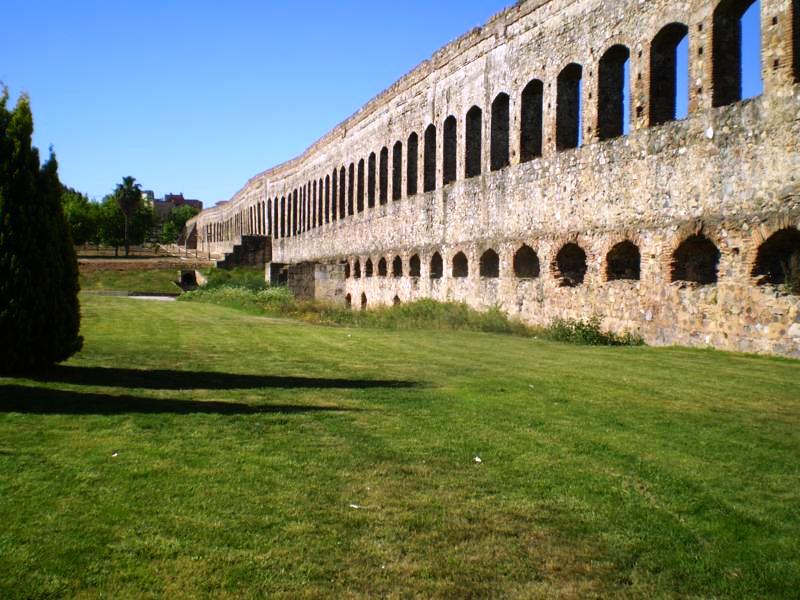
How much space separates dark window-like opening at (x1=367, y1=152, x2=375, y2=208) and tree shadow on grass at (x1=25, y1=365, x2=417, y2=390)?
22.3 meters

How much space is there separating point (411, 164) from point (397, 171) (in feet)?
3.92

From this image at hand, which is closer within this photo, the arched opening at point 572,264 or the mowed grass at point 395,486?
the mowed grass at point 395,486

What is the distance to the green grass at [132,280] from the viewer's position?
3859 centimetres

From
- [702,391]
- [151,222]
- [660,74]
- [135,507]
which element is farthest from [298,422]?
[151,222]

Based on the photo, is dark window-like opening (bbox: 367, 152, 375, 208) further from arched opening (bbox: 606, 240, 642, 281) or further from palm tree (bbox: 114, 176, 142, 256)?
palm tree (bbox: 114, 176, 142, 256)

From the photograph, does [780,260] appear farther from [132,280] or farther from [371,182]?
[132,280]

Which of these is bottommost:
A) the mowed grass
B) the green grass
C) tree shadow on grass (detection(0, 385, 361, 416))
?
the mowed grass

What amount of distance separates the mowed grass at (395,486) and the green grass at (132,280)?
30975 millimetres

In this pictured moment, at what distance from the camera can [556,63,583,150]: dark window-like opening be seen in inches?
695

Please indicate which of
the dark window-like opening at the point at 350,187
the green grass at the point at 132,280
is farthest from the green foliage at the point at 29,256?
the green grass at the point at 132,280

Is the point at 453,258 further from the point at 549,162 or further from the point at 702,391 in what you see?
the point at 702,391

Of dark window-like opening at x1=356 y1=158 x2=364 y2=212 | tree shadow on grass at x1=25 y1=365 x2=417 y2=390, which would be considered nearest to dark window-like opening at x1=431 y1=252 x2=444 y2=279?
dark window-like opening at x1=356 y1=158 x2=364 y2=212

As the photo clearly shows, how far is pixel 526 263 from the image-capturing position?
1938 centimetres

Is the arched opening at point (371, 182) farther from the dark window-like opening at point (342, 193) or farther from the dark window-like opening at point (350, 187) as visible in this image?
the dark window-like opening at point (342, 193)
